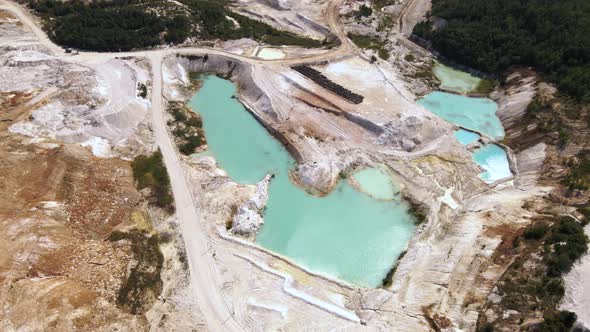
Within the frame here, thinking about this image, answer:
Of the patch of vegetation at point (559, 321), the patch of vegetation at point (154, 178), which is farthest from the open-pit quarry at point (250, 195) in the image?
the patch of vegetation at point (559, 321)

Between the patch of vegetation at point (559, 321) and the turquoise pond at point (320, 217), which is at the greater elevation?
the patch of vegetation at point (559, 321)

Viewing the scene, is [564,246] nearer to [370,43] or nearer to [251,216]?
[251,216]

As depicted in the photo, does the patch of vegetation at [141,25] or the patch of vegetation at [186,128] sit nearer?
the patch of vegetation at [186,128]

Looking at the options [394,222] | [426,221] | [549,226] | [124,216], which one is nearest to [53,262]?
[124,216]

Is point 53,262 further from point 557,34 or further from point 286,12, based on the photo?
point 557,34

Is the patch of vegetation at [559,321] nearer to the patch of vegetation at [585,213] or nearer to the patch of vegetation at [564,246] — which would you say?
the patch of vegetation at [564,246]
